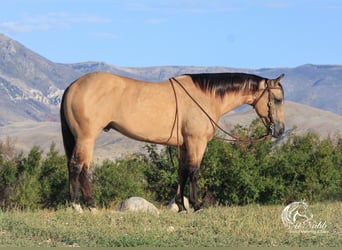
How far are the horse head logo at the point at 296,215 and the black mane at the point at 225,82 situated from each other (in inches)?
99.3

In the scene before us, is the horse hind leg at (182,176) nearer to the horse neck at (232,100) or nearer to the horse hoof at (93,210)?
the horse neck at (232,100)

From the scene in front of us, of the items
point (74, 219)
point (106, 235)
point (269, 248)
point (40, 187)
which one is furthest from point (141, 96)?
point (40, 187)

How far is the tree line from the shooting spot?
1000 inches

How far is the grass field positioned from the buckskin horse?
122 centimetres

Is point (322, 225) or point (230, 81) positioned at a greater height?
point (230, 81)

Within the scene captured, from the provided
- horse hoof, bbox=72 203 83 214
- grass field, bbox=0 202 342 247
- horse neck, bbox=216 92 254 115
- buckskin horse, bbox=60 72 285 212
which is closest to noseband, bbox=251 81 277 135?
buckskin horse, bbox=60 72 285 212

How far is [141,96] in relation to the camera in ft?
40.7

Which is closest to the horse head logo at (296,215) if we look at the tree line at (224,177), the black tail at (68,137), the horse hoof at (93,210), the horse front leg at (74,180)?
the horse hoof at (93,210)

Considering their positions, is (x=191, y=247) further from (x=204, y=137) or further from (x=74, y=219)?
(x=204, y=137)

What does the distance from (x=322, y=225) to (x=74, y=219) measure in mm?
3620

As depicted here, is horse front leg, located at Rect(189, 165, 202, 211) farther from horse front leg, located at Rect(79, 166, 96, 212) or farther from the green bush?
the green bush

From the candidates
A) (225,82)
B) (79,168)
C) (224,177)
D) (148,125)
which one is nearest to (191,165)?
(148,125)

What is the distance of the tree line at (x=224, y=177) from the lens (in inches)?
1000

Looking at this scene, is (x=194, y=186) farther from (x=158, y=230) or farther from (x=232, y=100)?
(x=158, y=230)
